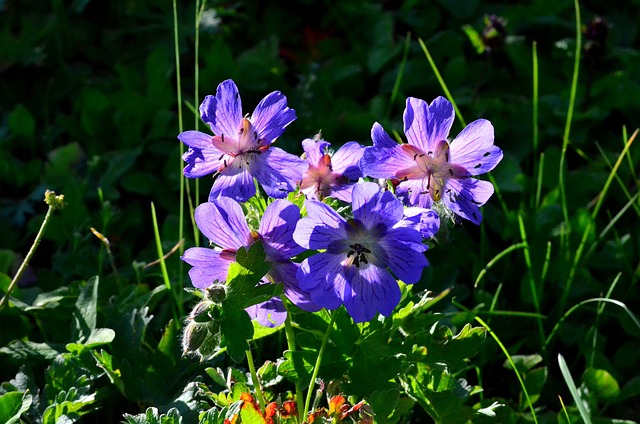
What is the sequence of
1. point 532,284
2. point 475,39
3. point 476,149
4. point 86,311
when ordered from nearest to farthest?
point 476,149 < point 86,311 < point 532,284 < point 475,39

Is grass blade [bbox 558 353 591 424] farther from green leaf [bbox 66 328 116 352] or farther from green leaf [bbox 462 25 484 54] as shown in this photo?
green leaf [bbox 462 25 484 54]

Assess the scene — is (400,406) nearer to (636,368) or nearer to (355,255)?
(355,255)

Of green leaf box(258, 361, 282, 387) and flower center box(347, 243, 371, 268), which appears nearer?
flower center box(347, 243, 371, 268)

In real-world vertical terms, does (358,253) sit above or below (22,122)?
above

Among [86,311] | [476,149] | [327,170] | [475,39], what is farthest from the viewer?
[475,39]

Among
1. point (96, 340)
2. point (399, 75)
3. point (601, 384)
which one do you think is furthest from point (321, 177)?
point (399, 75)

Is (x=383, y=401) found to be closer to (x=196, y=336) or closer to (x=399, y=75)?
(x=196, y=336)

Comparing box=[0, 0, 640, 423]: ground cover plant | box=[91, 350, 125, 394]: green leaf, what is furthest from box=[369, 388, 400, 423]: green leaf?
box=[91, 350, 125, 394]: green leaf
